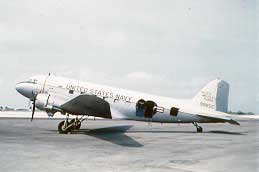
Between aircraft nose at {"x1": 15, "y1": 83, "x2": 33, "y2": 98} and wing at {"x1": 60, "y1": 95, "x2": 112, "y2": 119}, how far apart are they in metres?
4.16

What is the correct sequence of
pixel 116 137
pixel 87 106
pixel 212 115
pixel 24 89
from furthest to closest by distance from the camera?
1. pixel 212 115
2. pixel 24 89
3. pixel 87 106
4. pixel 116 137

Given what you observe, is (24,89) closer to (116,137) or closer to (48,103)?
(48,103)

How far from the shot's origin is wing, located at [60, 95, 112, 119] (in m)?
17.9

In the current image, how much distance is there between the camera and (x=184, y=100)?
23.7m

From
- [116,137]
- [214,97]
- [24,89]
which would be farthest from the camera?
[214,97]

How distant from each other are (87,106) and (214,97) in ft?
35.7

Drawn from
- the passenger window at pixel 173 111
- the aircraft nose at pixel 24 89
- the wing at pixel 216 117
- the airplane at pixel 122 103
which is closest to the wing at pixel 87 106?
the airplane at pixel 122 103

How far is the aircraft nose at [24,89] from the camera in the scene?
71.9 ft

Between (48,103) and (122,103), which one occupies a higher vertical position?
(122,103)

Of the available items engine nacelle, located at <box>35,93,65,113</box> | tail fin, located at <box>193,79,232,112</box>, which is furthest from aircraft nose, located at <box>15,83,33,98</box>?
tail fin, located at <box>193,79,232,112</box>

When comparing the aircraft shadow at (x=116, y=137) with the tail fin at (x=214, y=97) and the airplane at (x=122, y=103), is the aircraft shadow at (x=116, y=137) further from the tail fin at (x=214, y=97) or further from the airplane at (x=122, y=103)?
the tail fin at (x=214, y=97)

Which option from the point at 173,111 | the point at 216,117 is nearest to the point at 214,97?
the point at 216,117

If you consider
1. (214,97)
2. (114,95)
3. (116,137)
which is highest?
(214,97)

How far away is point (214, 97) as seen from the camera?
78.1 feet
